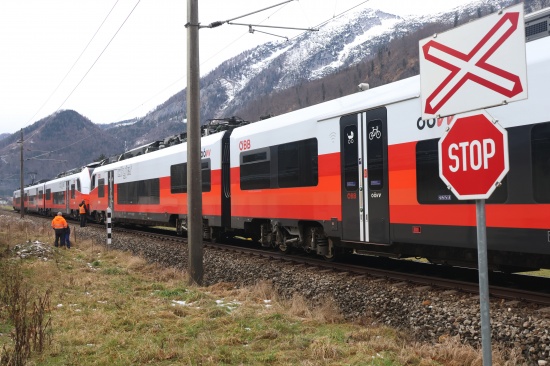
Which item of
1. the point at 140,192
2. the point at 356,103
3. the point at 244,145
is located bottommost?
the point at 140,192

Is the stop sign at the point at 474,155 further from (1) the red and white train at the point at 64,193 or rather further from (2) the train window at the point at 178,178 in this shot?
(1) the red and white train at the point at 64,193

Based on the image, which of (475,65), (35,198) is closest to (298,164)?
(475,65)

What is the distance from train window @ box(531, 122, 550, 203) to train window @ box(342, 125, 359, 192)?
3498 millimetres

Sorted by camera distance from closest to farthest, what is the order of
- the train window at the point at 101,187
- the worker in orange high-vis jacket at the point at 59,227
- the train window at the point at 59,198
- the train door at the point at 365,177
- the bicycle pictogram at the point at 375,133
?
the train door at the point at 365,177 → the bicycle pictogram at the point at 375,133 → the worker in orange high-vis jacket at the point at 59,227 → the train window at the point at 101,187 → the train window at the point at 59,198

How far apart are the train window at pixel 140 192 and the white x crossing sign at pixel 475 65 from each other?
18.3 metres

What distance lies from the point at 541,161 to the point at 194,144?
6.64 meters

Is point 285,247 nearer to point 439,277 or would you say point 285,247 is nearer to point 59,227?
point 439,277

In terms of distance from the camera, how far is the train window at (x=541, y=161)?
21.5 ft

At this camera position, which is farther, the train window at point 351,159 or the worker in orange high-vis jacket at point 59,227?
the worker in orange high-vis jacket at point 59,227

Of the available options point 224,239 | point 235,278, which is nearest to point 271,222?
point 235,278

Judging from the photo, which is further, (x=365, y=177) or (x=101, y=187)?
(x=101, y=187)

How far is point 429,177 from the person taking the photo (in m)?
8.14

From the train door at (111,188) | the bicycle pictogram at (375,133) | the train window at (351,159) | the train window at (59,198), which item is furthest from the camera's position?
the train window at (59,198)

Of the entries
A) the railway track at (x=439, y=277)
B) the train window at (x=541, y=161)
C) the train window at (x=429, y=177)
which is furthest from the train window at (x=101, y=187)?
the train window at (x=541, y=161)
